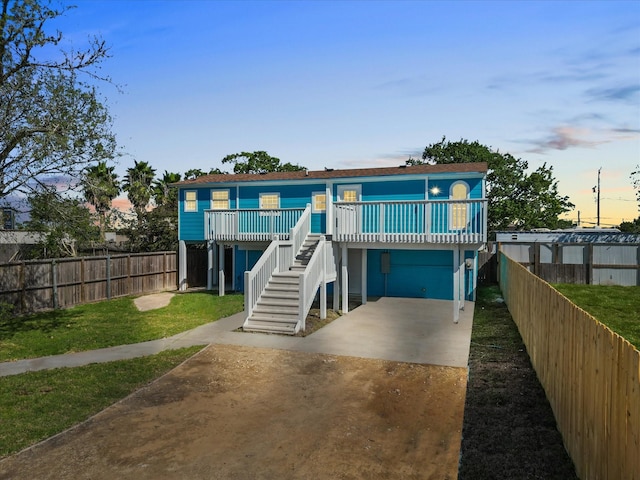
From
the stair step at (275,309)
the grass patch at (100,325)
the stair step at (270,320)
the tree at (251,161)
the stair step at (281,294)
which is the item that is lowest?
the grass patch at (100,325)

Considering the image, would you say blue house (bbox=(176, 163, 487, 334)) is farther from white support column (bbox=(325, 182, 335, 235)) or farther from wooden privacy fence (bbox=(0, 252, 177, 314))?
wooden privacy fence (bbox=(0, 252, 177, 314))

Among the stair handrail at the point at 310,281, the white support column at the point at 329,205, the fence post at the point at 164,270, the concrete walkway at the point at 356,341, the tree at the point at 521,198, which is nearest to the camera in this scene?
the concrete walkway at the point at 356,341

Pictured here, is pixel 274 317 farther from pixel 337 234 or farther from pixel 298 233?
pixel 298 233

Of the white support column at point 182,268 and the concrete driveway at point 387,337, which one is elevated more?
the white support column at point 182,268

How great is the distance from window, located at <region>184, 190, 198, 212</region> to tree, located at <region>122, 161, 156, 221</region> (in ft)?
32.8

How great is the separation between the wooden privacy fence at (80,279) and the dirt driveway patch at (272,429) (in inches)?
323

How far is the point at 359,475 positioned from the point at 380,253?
13.9 meters

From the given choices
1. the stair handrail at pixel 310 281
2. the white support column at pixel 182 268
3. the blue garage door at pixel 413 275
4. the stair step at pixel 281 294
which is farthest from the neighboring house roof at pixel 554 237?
the white support column at pixel 182 268

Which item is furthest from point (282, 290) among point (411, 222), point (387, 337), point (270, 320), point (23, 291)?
point (23, 291)

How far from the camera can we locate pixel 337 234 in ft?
47.7

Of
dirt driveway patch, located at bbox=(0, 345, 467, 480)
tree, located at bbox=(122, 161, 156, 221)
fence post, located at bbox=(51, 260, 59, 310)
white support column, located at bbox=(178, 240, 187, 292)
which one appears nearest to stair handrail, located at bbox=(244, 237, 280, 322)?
dirt driveway patch, located at bbox=(0, 345, 467, 480)

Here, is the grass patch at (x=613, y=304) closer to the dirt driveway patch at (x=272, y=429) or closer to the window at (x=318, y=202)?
the dirt driveway patch at (x=272, y=429)

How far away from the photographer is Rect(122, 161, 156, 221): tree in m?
35.6

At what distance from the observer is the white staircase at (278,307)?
11523 mm
